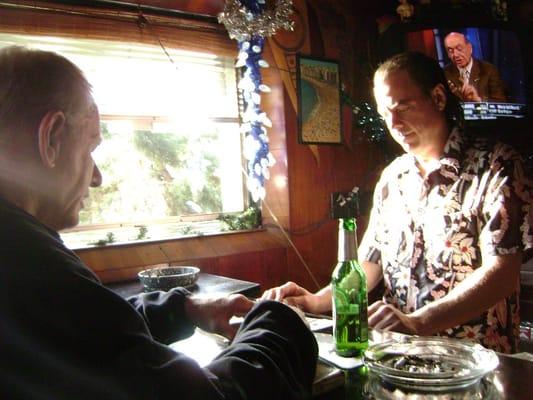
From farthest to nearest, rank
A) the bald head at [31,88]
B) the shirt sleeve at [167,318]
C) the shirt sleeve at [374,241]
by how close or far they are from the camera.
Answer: the shirt sleeve at [374,241]
the shirt sleeve at [167,318]
the bald head at [31,88]

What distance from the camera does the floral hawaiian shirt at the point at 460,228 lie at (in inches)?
52.6

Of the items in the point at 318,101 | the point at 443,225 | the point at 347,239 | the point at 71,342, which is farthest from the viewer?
the point at 318,101

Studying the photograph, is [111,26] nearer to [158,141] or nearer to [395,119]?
[158,141]

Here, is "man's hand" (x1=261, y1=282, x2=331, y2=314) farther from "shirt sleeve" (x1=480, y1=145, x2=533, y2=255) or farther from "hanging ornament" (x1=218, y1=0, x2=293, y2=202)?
"hanging ornament" (x1=218, y1=0, x2=293, y2=202)

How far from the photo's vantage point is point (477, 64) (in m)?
3.06

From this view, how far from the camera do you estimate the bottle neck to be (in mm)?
906

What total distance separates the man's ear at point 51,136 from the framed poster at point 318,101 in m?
2.15

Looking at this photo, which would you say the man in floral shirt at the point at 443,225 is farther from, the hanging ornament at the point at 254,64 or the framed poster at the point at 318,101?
the framed poster at the point at 318,101

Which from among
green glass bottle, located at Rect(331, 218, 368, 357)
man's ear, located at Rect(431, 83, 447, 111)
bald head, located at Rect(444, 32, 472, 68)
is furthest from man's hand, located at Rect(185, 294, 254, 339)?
bald head, located at Rect(444, 32, 472, 68)

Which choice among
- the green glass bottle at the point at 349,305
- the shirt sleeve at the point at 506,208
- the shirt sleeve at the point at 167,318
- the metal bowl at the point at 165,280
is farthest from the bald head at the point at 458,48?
the shirt sleeve at the point at 167,318

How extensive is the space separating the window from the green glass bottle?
1.63 meters

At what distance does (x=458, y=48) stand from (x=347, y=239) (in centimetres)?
258

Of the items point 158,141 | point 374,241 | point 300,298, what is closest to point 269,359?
point 300,298

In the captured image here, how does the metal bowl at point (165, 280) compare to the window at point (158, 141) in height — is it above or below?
below
